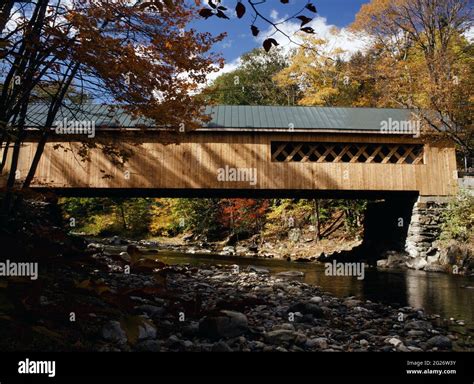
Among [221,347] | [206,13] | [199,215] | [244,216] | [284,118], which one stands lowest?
[221,347]

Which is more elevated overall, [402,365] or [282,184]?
[282,184]

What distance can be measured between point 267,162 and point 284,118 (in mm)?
2085

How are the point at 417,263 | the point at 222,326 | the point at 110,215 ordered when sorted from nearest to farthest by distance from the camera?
the point at 222,326
the point at 417,263
the point at 110,215

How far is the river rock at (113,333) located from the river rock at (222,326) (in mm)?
839

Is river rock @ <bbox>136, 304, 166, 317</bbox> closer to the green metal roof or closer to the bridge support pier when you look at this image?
the green metal roof

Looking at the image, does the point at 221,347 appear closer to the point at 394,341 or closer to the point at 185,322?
the point at 185,322

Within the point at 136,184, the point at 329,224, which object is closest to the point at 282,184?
the point at 136,184

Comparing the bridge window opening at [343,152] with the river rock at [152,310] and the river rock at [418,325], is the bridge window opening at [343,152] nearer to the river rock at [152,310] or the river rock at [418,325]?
the river rock at [418,325]

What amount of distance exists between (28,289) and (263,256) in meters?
16.0

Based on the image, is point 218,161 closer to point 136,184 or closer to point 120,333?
Result: point 136,184

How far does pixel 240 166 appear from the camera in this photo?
13906mm

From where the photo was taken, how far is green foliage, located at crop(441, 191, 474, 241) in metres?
12.9

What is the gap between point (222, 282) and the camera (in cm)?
805

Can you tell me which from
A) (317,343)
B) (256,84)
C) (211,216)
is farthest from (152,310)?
(256,84)
